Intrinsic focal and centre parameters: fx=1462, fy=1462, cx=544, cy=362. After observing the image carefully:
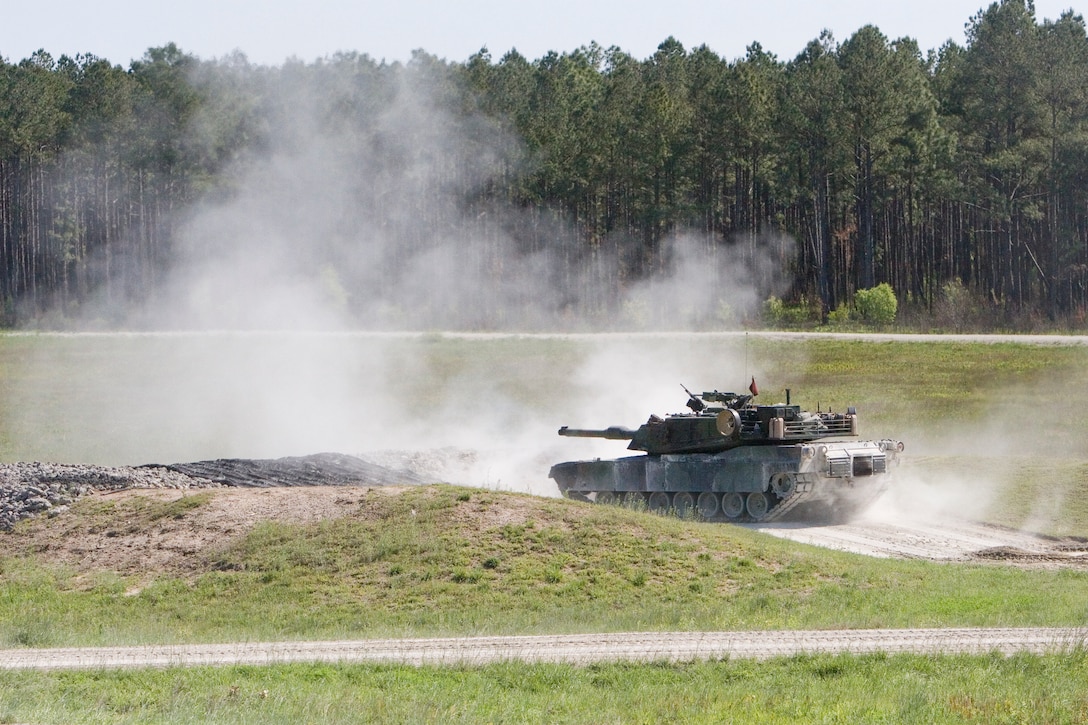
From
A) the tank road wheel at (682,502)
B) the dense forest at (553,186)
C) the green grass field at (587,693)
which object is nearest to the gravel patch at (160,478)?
the tank road wheel at (682,502)

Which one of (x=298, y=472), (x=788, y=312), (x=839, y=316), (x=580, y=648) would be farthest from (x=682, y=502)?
(x=788, y=312)

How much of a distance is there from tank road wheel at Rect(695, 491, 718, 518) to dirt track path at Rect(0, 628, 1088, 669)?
12345mm

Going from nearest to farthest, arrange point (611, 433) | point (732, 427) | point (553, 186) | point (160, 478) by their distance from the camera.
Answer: point (160, 478) < point (732, 427) < point (611, 433) < point (553, 186)

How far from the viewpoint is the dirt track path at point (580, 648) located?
13.9 metres

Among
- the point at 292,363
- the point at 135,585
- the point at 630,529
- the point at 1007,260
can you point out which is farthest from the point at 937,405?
the point at 1007,260

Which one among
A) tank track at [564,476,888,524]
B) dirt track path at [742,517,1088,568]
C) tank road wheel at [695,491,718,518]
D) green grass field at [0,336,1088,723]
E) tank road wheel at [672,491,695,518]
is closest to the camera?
green grass field at [0,336,1088,723]

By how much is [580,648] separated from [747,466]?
1284 centimetres

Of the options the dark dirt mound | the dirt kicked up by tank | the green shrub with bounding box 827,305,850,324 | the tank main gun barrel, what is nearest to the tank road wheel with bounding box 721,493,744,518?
the dirt kicked up by tank

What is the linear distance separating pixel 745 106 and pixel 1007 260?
16179 millimetres

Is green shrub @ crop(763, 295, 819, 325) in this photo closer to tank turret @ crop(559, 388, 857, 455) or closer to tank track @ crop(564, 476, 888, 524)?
tank turret @ crop(559, 388, 857, 455)

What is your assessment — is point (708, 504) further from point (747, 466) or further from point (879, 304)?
point (879, 304)

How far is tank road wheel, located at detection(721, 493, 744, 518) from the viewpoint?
2741 centimetres

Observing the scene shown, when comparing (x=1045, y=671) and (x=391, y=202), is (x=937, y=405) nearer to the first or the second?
(x=391, y=202)

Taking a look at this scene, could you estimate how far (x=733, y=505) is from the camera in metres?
27.5
